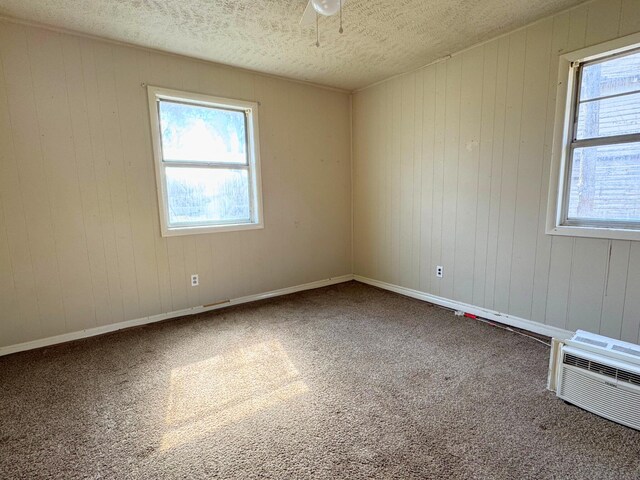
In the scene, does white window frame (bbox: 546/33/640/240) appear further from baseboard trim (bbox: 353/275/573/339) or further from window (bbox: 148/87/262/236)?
window (bbox: 148/87/262/236)

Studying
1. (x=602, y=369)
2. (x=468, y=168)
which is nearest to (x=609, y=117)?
(x=468, y=168)

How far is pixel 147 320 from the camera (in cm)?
315

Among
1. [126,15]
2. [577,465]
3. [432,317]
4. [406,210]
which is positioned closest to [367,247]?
[406,210]

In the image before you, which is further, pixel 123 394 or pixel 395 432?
pixel 123 394

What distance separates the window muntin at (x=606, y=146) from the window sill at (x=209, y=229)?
2991mm

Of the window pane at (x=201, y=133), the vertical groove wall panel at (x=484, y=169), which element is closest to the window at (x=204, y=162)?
the window pane at (x=201, y=133)

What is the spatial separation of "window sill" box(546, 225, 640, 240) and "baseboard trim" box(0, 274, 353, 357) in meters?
2.66

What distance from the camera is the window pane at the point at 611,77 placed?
7.23 ft

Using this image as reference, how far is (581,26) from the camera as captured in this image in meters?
2.31

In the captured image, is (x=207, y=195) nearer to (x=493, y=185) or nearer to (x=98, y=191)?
(x=98, y=191)

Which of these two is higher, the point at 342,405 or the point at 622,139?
the point at 622,139

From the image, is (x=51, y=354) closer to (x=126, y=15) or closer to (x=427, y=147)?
(x=126, y=15)

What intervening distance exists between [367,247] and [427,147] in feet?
4.98

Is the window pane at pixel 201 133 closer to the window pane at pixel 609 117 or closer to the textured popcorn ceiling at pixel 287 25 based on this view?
the textured popcorn ceiling at pixel 287 25
